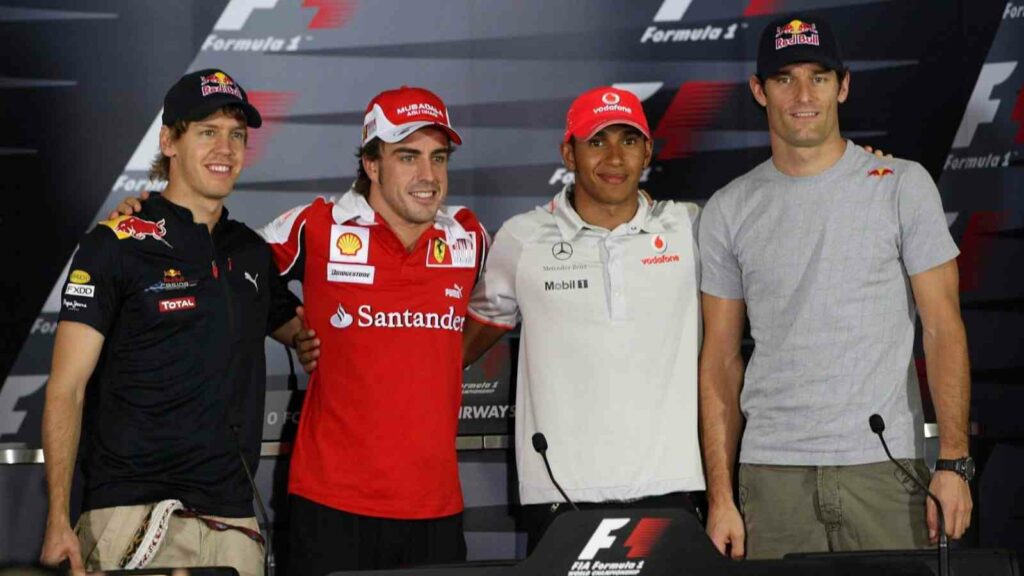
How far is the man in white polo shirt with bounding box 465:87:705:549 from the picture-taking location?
9.84ft

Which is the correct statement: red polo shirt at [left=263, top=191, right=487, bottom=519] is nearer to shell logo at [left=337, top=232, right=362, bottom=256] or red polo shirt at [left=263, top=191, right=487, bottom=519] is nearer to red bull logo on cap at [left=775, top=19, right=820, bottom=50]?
shell logo at [left=337, top=232, right=362, bottom=256]

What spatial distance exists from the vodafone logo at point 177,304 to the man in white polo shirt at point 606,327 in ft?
2.49

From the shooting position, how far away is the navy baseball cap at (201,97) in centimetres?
295

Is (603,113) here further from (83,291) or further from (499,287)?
(83,291)

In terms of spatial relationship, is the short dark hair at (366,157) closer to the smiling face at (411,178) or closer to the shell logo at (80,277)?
the smiling face at (411,178)

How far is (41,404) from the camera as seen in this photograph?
13.6 ft

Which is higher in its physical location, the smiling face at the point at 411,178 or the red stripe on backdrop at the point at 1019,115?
the red stripe on backdrop at the point at 1019,115

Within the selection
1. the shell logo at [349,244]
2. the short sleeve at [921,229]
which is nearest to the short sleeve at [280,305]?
the shell logo at [349,244]

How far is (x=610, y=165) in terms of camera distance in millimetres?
3182

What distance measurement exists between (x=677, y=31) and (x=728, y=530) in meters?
1.97

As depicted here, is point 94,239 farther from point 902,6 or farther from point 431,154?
point 902,6

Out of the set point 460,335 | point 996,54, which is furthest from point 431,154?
point 996,54

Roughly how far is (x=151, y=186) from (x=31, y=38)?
0.60 m

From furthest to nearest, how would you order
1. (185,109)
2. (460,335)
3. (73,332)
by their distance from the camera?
(460,335), (185,109), (73,332)
